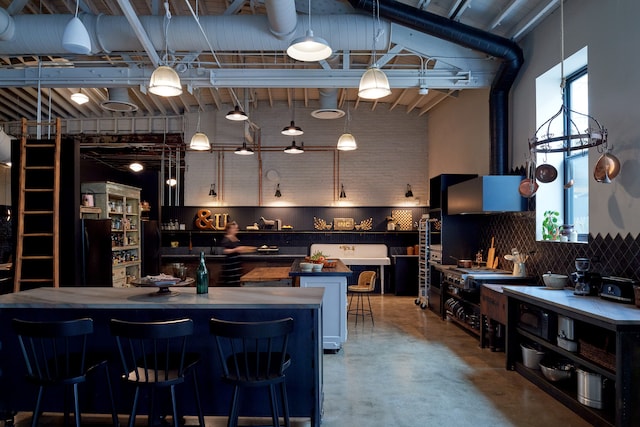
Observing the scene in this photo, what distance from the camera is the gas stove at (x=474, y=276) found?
19.9ft

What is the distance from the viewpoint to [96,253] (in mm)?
6973

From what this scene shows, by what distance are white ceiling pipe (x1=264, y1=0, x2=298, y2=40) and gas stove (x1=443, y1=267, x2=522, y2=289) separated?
13.4ft

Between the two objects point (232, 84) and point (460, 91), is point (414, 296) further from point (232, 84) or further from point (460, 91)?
point (232, 84)

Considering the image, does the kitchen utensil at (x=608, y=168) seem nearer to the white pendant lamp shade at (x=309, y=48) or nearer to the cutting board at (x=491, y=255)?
the white pendant lamp shade at (x=309, y=48)

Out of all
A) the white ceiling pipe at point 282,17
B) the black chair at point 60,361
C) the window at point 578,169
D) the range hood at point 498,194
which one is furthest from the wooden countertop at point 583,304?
the white ceiling pipe at point 282,17

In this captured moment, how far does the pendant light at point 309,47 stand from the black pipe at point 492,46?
82.7 inches

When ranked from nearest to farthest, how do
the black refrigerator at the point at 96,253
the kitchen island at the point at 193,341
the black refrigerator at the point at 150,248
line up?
the kitchen island at the point at 193,341 < the black refrigerator at the point at 96,253 < the black refrigerator at the point at 150,248

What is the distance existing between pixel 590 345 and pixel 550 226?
7.42 feet

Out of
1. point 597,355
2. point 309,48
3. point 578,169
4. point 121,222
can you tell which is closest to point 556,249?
point 578,169

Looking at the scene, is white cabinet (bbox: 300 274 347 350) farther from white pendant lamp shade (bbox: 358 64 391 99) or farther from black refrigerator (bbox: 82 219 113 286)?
black refrigerator (bbox: 82 219 113 286)

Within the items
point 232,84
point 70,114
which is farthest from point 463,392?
point 70,114

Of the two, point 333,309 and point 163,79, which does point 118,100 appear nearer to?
point 163,79

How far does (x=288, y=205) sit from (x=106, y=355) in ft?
25.5

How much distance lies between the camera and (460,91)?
895 centimetres
